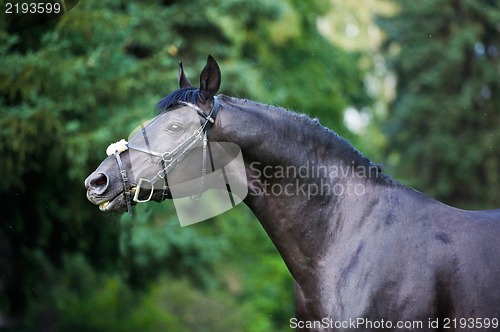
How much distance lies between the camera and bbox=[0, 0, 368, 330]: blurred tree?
929cm

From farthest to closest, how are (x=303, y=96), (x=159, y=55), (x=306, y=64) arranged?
(x=306, y=64), (x=303, y=96), (x=159, y=55)

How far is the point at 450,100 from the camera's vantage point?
20.1m

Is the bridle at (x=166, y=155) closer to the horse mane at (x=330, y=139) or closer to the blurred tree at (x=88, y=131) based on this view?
the horse mane at (x=330, y=139)

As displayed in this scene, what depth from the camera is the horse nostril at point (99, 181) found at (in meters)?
4.57

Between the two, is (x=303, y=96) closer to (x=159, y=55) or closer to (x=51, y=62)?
(x=159, y=55)

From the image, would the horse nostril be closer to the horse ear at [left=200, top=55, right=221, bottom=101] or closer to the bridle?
the bridle

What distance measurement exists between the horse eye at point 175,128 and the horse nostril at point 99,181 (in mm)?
531

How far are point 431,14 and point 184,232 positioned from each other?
38.1 feet

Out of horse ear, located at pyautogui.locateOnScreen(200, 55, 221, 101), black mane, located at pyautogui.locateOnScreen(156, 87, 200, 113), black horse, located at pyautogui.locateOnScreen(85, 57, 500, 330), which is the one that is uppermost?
horse ear, located at pyautogui.locateOnScreen(200, 55, 221, 101)

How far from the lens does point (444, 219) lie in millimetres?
4703

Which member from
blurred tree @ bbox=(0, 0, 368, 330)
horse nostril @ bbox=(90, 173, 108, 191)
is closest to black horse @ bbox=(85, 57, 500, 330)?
horse nostril @ bbox=(90, 173, 108, 191)

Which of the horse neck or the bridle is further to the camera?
the horse neck

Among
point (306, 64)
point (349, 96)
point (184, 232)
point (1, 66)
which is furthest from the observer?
point (349, 96)

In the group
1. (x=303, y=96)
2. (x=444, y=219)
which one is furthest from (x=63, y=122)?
(x=303, y=96)
